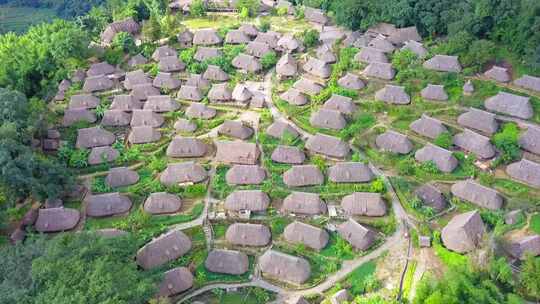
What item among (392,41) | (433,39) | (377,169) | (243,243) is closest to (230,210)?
(243,243)

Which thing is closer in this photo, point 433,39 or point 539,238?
point 539,238

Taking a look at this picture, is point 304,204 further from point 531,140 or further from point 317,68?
point 317,68

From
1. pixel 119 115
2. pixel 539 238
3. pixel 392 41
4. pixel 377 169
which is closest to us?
pixel 539 238

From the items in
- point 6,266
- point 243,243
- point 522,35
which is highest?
point 522,35

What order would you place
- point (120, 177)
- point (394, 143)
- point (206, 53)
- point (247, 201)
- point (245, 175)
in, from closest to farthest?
point (247, 201) < point (245, 175) < point (120, 177) < point (394, 143) < point (206, 53)

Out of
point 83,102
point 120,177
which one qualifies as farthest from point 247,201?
point 83,102

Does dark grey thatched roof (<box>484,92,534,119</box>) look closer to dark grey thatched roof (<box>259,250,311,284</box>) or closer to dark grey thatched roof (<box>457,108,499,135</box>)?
dark grey thatched roof (<box>457,108,499,135</box>)

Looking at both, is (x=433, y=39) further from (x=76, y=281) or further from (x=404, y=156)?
(x=76, y=281)
